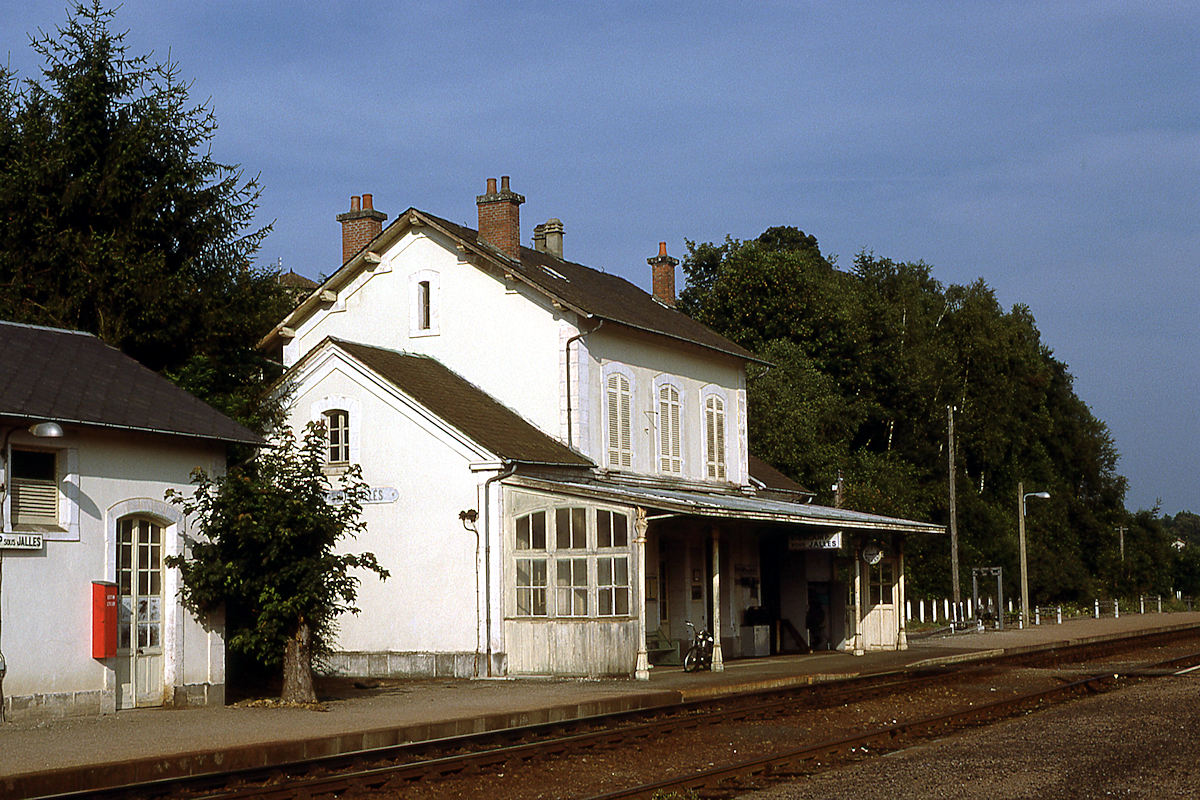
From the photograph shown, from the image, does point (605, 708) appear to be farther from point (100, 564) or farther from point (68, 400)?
point (68, 400)

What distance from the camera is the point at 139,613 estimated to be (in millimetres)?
16406

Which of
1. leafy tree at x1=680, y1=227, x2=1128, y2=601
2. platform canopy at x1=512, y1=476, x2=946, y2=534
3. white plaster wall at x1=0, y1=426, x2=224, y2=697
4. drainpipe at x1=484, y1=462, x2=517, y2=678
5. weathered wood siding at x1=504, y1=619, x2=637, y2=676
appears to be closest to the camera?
white plaster wall at x1=0, y1=426, x2=224, y2=697

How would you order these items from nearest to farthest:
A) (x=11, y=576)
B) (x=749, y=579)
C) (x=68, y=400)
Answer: (x=11, y=576) < (x=68, y=400) < (x=749, y=579)

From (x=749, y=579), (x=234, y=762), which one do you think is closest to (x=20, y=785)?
(x=234, y=762)

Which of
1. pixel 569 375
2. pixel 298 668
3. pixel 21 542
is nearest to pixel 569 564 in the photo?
pixel 569 375

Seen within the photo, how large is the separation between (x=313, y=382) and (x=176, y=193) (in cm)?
418

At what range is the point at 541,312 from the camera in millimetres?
24688

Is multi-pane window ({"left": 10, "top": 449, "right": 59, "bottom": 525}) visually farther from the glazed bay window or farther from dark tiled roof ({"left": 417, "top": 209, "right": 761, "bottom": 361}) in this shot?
dark tiled roof ({"left": 417, "top": 209, "right": 761, "bottom": 361})

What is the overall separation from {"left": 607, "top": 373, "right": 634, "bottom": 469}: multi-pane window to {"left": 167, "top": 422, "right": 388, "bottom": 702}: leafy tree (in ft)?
27.7

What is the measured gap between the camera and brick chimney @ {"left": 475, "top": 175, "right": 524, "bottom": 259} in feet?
87.4

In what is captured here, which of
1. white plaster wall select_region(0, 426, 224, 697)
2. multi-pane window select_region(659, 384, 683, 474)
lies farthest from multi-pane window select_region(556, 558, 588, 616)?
multi-pane window select_region(659, 384, 683, 474)

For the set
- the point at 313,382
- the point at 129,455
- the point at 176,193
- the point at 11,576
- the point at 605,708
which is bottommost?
the point at 605,708

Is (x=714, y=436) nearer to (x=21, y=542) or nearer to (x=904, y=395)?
(x=21, y=542)

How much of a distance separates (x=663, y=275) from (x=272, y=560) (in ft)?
A: 61.1
